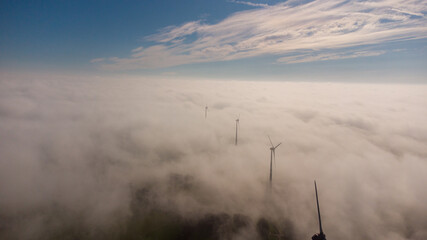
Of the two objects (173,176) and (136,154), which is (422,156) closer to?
(173,176)

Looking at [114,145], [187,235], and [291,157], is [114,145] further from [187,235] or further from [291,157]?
[291,157]

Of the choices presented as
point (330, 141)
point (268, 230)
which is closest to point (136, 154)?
point (268, 230)

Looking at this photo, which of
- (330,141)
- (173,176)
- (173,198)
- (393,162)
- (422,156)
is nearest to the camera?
(173,198)

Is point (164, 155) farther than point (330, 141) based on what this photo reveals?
No

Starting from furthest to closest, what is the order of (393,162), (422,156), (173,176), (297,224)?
(422,156) < (393,162) < (173,176) < (297,224)

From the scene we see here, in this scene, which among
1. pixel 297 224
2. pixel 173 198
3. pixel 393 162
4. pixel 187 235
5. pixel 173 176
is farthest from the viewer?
pixel 393 162

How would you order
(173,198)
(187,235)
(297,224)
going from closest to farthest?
1. (187,235)
2. (297,224)
3. (173,198)

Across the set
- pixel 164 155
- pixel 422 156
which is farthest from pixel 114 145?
pixel 422 156

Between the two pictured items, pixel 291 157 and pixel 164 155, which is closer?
pixel 291 157

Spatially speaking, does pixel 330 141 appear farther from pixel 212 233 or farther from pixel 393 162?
pixel 212 233
